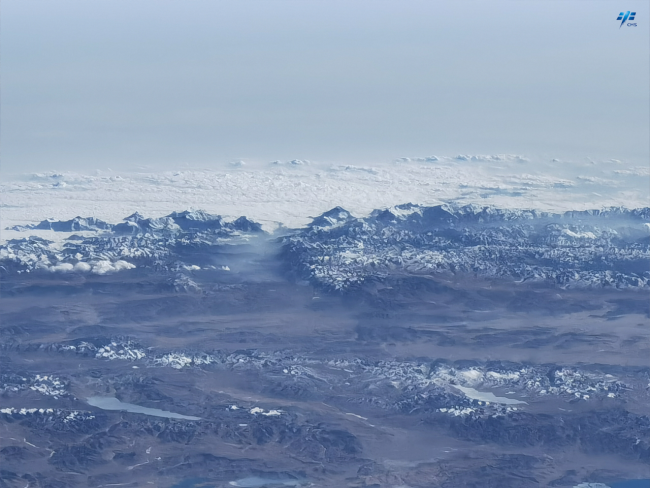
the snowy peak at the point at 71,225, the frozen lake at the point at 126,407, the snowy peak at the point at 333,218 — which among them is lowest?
the frozen lake at the point at 126,407

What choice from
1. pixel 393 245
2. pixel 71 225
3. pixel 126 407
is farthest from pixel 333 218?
pixel 126 407

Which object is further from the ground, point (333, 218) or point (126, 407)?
point (333, 218)

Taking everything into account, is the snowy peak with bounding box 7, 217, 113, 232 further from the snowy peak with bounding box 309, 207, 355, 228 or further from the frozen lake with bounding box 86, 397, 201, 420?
the frozen lake with bounding box 86, 397, 201, 420

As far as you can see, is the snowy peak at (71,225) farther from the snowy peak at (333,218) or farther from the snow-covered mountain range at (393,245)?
the snowy peak at (333,218)

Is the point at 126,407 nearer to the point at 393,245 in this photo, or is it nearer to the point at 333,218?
the point at 393,245

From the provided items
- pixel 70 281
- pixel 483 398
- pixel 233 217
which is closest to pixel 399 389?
pixel 483 398

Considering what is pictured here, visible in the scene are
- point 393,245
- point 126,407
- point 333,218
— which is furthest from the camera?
point 333,218

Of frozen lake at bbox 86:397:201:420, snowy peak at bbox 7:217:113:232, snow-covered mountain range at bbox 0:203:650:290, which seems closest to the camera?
frozen lake at bbox 86:397:201:420

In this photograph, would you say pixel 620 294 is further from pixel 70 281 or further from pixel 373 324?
pixel 70 281

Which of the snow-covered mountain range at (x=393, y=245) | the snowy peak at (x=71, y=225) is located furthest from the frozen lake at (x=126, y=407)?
the snowy peak at (x=71, y=225)

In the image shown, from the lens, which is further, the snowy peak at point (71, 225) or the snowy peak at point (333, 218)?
the snowy peak at point (333, 218)

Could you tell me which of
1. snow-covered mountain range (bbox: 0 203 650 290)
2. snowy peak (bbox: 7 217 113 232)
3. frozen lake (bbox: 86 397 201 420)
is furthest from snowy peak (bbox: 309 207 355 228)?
frozen lake (bbox: 86 397 201 420)
